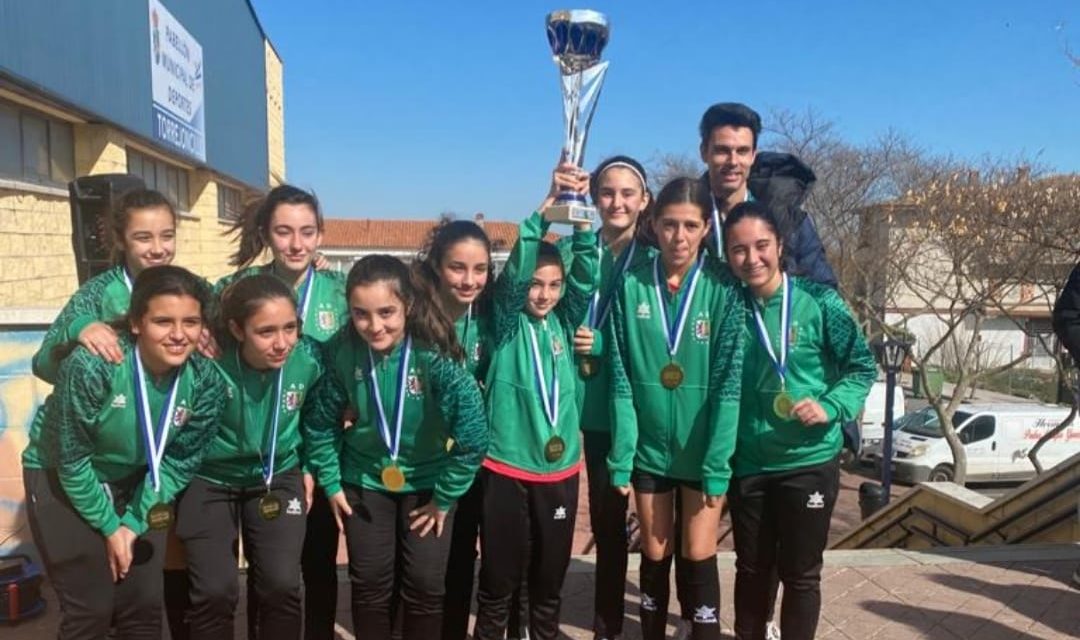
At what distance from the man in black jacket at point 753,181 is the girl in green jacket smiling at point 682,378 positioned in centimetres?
28

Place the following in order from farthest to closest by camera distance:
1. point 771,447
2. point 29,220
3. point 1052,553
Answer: point 29,220, point 1052,553, point 771,447

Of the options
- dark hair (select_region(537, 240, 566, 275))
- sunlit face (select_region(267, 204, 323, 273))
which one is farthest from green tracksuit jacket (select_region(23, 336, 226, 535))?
dark hair (select_region(537, 240, 566, 275))

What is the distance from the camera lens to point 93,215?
3.99 metres

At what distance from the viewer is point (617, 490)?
331 centimetres

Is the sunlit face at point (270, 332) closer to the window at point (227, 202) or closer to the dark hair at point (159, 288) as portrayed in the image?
the dark hair at point (159, 288)

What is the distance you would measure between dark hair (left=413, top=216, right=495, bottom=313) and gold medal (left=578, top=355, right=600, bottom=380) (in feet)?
1.54

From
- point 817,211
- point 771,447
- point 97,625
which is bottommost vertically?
point 97,625

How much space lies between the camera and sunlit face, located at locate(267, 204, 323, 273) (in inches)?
131

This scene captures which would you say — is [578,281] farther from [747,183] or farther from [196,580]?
[196,580]

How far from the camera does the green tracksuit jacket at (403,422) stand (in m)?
3.02

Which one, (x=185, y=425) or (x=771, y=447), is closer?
(x=185, y=425)

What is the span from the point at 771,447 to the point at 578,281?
1024 mm

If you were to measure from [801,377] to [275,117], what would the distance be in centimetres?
2761

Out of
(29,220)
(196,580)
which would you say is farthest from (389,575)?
(29,220)
